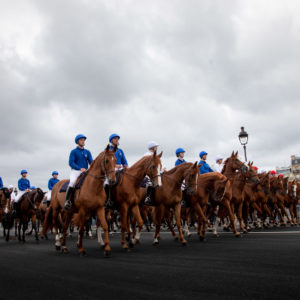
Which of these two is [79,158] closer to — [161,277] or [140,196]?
[140,196]

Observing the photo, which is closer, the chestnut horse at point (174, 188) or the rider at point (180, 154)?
the chestnut horse at point (174, 188)

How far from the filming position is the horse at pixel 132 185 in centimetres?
1086

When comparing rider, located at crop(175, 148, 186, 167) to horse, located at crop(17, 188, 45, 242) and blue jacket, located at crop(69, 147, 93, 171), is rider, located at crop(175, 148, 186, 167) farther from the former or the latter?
horse, located at crop(17, 188, 45, 242)

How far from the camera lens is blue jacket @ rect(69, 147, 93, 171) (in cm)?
1112

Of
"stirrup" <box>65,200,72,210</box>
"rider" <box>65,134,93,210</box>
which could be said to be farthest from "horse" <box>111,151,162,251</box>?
"stirrup" <box>65,200,72,210</box>

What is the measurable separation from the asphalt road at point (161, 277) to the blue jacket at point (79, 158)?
323cm

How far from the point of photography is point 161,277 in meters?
6.10

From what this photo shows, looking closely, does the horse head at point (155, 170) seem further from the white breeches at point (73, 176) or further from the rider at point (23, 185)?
the rider at point (23, 185)

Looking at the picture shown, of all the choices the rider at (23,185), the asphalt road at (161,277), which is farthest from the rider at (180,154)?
the rider at (23,185)

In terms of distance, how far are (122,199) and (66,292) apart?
5.62 m

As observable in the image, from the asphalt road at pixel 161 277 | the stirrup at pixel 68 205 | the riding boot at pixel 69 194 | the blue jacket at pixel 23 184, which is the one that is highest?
the blue jacket at pixel 23 184

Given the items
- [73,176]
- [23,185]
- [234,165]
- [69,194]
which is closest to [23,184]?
[23,185]

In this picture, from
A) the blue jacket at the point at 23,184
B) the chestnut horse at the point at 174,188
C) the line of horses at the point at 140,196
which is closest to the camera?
the line of horses at the point at 140,196

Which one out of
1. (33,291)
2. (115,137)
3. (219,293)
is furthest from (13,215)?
(219,293)
